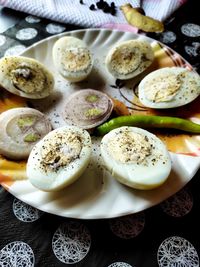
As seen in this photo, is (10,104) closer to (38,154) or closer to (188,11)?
(38,154)

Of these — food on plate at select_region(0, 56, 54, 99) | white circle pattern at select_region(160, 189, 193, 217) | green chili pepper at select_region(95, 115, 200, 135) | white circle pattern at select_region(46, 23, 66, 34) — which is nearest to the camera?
white circle pattern at select_region(160, 189, 193, 217)

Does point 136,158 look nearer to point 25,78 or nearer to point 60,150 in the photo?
point 60,150

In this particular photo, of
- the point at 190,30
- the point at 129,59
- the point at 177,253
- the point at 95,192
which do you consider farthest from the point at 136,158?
the point at 190,30

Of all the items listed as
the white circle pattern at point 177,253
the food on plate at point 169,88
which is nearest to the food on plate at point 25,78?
the food on plate at point 169,88

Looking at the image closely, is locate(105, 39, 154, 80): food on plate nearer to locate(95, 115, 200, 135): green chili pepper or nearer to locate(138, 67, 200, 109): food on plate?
locate(138, 67, 200, 109): food on plate

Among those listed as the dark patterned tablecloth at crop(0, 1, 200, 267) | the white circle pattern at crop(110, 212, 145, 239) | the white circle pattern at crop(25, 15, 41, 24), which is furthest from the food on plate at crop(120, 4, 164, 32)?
the white circle pattern at crop(110, 212, 145, 239)

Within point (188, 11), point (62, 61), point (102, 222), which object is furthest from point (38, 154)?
point (188, 11)

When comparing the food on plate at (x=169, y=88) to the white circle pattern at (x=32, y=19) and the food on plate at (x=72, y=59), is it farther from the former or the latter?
the white circle pattern at (x=32, y=19)
